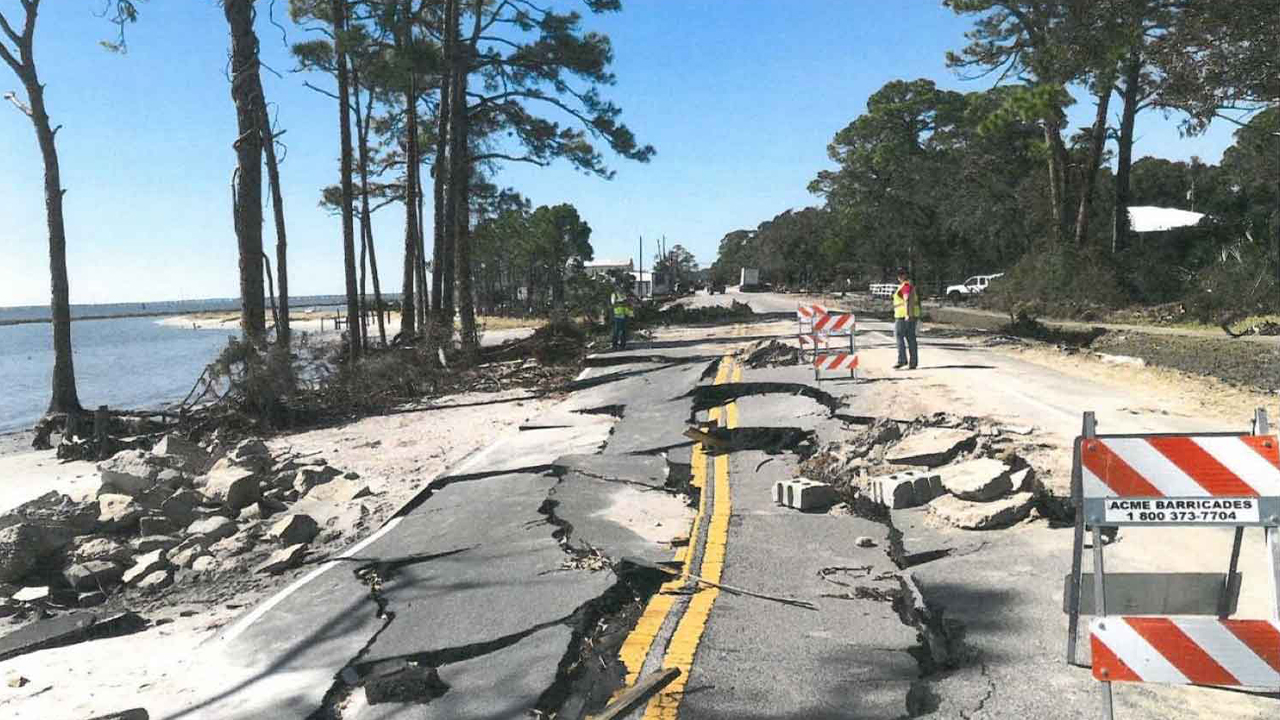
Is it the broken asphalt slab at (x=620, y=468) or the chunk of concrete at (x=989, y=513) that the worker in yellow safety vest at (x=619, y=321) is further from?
the chunk of concrete at (x=989, y=513)

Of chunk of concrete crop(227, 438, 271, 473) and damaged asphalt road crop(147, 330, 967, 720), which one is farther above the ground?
damaged asphalt road crop(147, 330, 967, 720)

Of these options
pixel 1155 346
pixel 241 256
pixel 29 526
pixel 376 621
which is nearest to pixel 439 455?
pixel 29 526

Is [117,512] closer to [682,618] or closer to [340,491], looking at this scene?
[340,491]

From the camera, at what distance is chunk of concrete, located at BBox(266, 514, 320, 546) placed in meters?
7.75

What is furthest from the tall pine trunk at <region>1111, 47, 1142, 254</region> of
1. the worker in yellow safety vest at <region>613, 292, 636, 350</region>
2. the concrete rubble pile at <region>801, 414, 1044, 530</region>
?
the concrete rubble pile at <region>801, 414, 1044, 530</region>

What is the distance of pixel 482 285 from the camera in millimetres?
101000

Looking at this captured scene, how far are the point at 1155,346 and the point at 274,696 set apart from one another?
18725 mm

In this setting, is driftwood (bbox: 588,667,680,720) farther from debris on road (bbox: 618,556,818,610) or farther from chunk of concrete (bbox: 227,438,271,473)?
chunk of concrete (bbox: 227,438,271,473)

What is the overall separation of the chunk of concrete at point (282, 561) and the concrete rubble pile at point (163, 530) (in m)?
0.01

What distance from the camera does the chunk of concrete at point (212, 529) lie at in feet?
26.0

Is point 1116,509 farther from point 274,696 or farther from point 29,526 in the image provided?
point 29,526

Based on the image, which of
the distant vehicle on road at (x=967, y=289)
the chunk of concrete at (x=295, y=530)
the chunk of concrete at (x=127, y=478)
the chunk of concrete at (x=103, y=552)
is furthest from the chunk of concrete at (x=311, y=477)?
the distant vehicle on road at (x=967, y=289)

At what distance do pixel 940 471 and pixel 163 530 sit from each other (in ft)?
23.6

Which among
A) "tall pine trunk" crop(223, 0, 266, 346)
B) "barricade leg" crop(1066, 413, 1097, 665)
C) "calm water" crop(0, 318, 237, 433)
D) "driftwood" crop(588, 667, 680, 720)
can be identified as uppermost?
"tall pine trunk" crop(223, 0, 266, 346)
